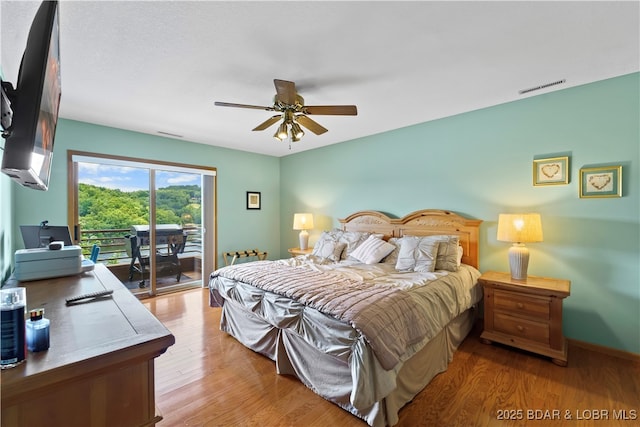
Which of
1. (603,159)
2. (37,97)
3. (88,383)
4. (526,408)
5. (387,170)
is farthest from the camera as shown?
(387,170)

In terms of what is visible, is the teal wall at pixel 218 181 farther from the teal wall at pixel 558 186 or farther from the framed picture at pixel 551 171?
the framed picture at pixel 551 171

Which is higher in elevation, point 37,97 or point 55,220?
point 37,97

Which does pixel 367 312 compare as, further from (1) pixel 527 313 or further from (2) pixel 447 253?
(1) pixel 527 313

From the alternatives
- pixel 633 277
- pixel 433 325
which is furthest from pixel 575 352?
pixel 433 325

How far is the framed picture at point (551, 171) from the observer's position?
2.68 meters

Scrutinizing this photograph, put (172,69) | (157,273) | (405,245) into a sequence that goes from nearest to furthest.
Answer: (172,69), (405,245), (157,273)

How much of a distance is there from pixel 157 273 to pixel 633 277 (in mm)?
5746

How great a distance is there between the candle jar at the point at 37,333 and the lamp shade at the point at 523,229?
3.21 metres

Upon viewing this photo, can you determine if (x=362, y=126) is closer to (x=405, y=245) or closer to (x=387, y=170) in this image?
(x=387, y=170)

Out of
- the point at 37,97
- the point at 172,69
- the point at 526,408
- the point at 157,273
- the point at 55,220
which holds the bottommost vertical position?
the point at 526,408

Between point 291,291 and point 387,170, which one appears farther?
point 387,170

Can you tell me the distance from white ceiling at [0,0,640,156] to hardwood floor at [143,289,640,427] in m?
2.54

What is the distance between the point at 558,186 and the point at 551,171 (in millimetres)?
163

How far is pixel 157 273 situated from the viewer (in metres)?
4.39
